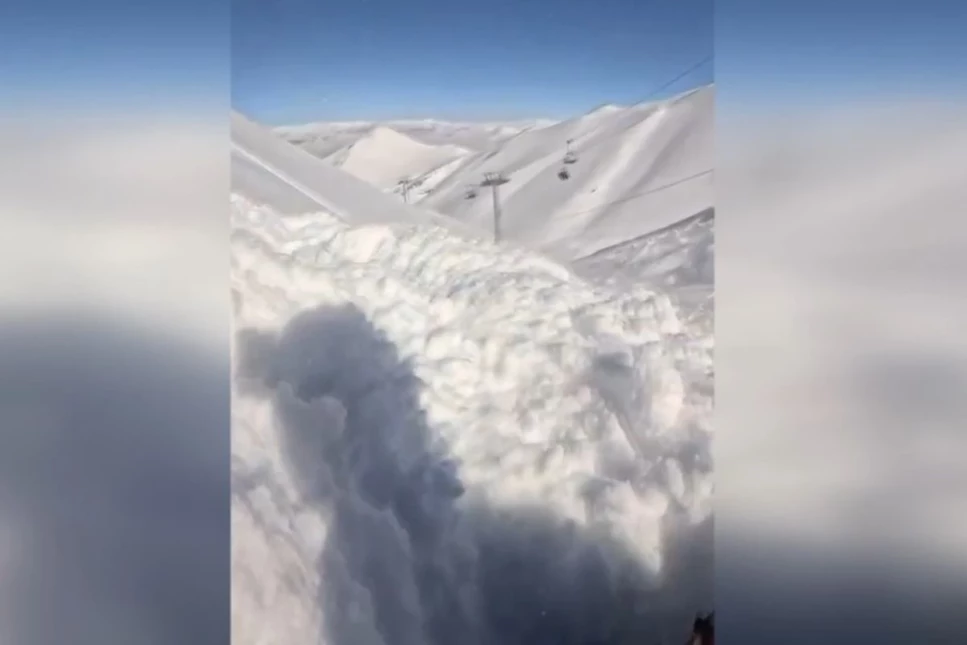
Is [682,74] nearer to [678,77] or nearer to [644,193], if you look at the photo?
[678,77]

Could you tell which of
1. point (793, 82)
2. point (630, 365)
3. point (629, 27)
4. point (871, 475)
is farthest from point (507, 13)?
point (871, 475)

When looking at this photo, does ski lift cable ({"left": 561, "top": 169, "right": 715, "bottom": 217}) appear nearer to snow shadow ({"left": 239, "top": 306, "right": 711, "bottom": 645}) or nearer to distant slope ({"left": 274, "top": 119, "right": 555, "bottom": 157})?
distant slope ({"left": 274, "top": 119, "right": 555, "bottom": 157})

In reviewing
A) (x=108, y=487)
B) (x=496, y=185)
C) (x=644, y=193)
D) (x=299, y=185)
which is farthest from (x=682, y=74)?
(x=108, y=487)

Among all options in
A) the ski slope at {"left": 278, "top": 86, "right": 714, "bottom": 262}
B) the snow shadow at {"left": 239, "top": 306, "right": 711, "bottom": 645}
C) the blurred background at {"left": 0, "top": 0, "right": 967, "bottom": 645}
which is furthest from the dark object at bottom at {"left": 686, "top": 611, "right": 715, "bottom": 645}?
the ski slope at {"left": 278, "top": 86, "right": 714, "bottom": 262}

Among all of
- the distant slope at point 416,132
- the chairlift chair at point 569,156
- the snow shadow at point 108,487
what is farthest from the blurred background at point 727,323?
the chairlift chair at point 569,156

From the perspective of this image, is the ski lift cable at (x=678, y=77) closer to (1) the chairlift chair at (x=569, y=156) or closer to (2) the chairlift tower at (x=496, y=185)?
(1) the chairlift chair at (x=569, y=156)

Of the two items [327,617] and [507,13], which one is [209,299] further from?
[507,13]
